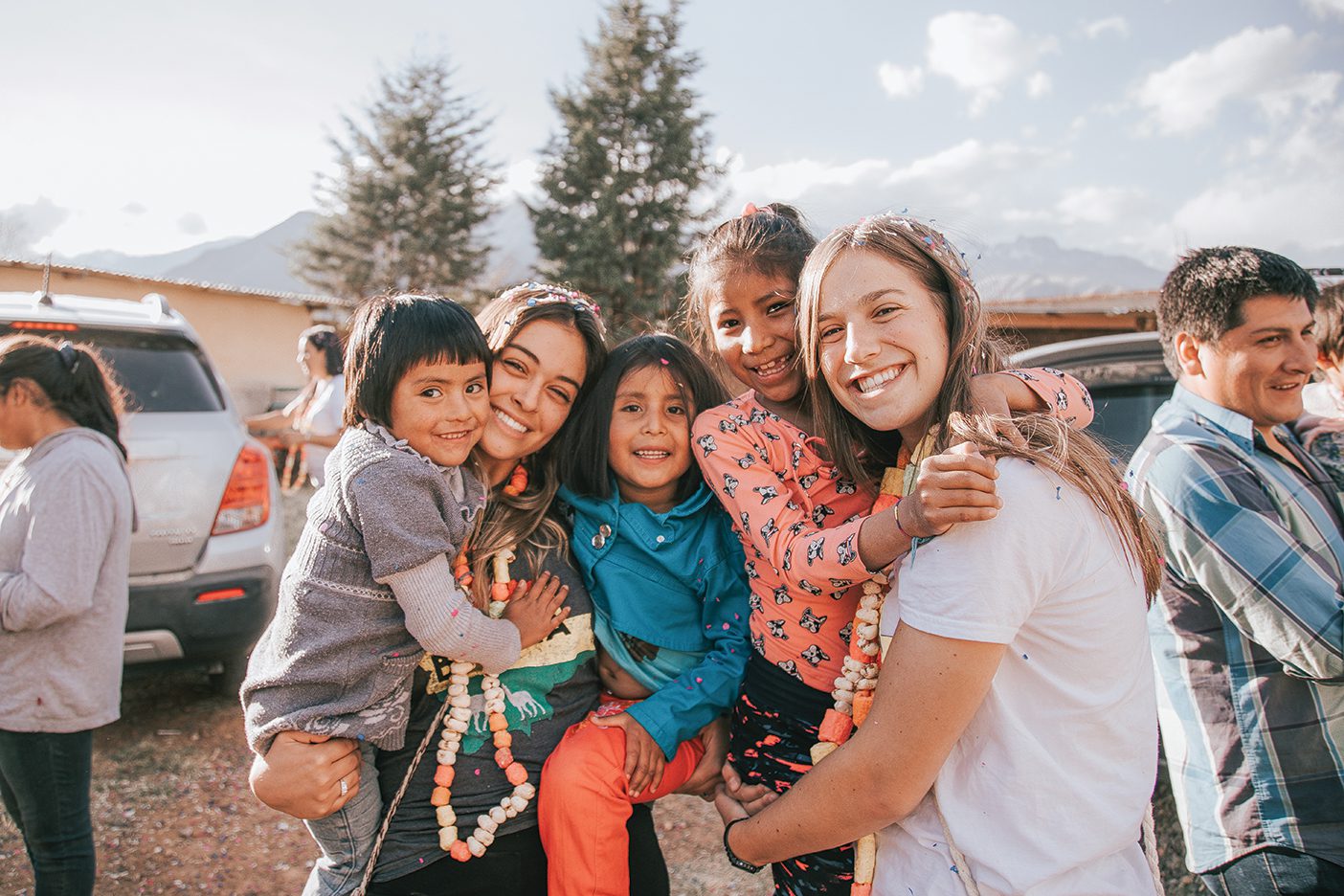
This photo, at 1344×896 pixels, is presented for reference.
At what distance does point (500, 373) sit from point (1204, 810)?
2179 mm

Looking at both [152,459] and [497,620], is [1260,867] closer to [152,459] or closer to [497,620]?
[497,620]

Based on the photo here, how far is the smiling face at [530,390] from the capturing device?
2076mm

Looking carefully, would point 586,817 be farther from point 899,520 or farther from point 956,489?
point 956,489

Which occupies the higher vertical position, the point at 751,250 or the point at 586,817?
the point at 751,250

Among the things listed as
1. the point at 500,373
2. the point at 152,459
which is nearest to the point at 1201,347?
the point at 500,373

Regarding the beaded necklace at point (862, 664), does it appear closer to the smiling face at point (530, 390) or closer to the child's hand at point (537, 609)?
the child's hand at point (537, 609)

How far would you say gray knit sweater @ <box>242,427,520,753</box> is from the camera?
1.67 metres

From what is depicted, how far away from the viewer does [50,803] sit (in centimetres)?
244

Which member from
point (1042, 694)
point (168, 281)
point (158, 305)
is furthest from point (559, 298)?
point (168, 281)

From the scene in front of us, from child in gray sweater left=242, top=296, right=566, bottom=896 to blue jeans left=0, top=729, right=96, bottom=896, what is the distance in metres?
1.23

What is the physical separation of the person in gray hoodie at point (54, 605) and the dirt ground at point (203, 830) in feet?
2.87

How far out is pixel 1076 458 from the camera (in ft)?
4.45

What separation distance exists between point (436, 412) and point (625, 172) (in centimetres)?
2563

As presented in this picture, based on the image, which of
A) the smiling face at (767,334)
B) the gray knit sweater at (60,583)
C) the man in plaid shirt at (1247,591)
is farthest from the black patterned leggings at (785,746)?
the gray knit sweater at (60,583)
